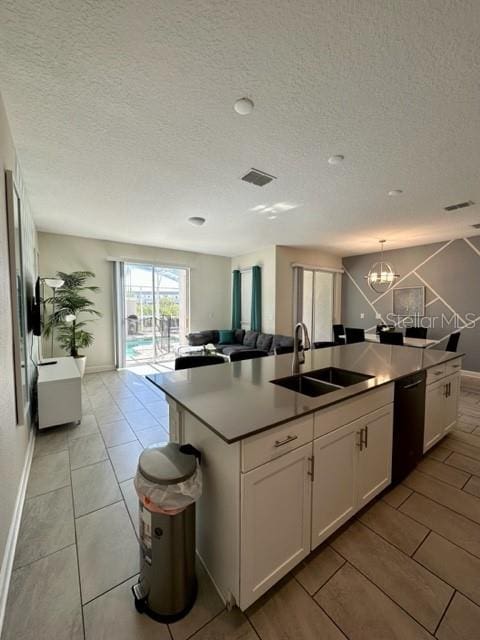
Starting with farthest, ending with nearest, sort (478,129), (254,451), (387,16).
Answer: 1. (478,129)
2. (387,16)
3. (254,451)

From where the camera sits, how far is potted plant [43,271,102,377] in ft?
15.9

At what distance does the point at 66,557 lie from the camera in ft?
4.97

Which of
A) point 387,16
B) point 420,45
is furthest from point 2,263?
point 420,45

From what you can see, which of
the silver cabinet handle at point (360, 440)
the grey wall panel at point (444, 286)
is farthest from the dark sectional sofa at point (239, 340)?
the silver cabinet handle at point (360, 440)

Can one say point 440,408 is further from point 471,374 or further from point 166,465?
point 471,374

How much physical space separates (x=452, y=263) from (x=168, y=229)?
593 cm

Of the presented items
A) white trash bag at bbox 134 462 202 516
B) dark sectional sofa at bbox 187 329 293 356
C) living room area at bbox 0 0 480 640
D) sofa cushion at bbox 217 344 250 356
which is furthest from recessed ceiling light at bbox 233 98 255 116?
sofa cushion at bbox 217 344 250 356

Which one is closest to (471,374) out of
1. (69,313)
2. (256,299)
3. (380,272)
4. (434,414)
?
(380,272)

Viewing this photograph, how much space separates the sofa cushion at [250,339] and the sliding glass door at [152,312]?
64.2 inches

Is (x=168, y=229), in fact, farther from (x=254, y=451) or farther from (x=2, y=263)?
(x=254, y=451)

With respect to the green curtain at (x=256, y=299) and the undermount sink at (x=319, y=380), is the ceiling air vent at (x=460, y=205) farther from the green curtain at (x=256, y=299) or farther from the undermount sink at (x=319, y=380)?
the green curtain at (x=256, y=299)

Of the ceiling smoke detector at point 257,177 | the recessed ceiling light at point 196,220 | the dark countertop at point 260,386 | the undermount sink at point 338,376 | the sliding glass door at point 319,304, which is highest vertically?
the ceiling smoke detector at point 257,177

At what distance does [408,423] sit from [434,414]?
2.10ft

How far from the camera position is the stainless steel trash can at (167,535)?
118 centimetres
